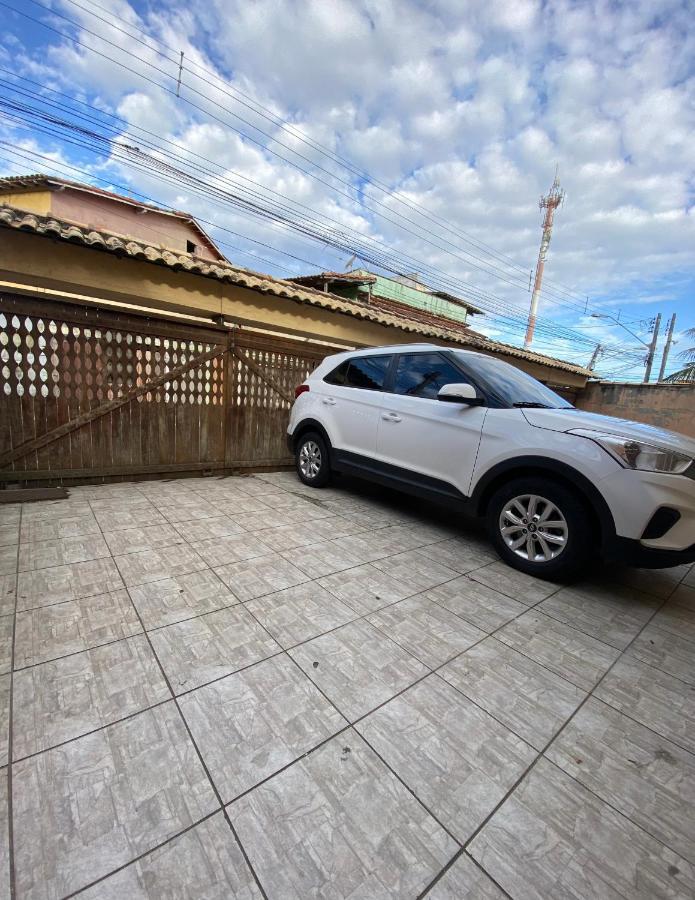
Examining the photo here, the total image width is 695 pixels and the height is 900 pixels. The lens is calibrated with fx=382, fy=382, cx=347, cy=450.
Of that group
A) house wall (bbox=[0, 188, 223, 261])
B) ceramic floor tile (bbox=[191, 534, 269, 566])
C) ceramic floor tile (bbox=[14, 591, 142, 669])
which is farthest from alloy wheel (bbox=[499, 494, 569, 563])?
house wall (bbox=[0, 188, 223, 261])

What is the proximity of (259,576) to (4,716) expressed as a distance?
1.33 m

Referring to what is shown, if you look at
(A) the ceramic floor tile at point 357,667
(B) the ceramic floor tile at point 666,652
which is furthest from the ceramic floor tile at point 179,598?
(B) the ceramic floor tile at point 666,652

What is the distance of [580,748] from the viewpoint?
1.50 m

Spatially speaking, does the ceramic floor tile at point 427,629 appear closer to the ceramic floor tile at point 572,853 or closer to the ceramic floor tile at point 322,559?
the ceramic floor tile at point 322,559

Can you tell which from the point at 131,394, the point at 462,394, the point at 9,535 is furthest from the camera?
the point at 131,394

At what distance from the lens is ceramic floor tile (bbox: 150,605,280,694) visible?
1706 millimetres

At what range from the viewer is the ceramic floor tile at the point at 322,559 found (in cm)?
271

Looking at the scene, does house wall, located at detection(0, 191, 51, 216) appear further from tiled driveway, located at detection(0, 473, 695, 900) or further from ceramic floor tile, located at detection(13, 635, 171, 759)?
ceramic floor tile, located at detection(13, 635, 171, 759)

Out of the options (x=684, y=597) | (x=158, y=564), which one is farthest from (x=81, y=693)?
(x=684, y=597)

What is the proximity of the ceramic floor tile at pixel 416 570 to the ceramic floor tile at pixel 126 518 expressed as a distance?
197 cm

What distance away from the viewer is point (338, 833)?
1140 millimetres

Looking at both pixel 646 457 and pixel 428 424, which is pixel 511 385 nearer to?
pixel 428 424

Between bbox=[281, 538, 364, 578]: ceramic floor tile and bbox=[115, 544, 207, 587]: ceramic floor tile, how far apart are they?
0.66 meters

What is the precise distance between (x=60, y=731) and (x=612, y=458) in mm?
3155
